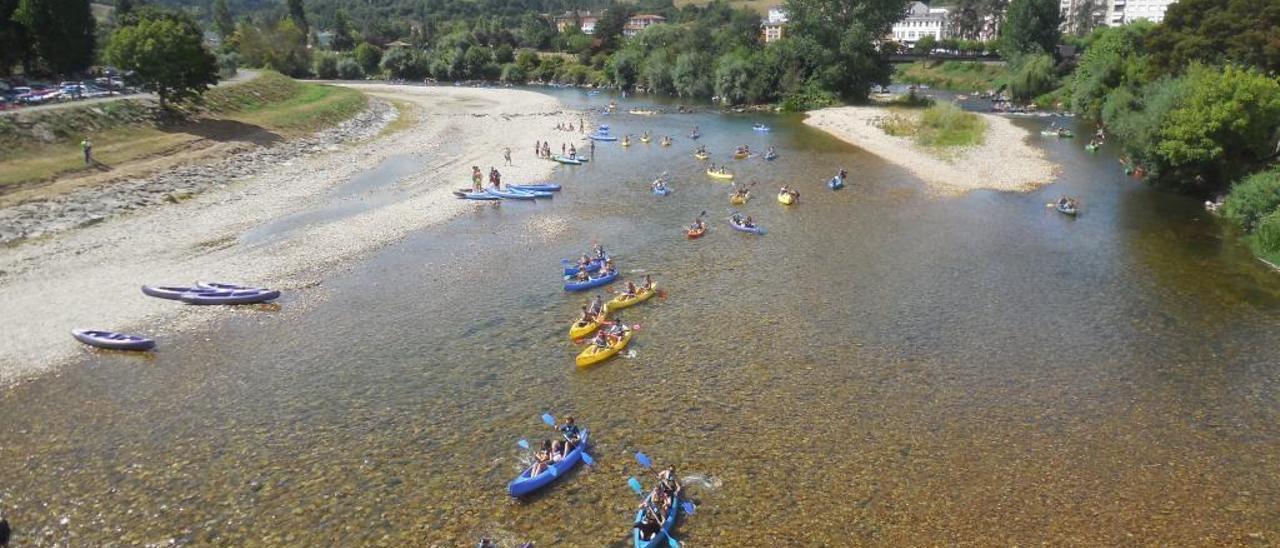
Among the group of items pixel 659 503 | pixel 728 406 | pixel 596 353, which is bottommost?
pixel 659 503

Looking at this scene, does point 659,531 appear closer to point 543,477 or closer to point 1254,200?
point 543,477

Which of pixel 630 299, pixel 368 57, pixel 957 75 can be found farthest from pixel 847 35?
pixel 368 57

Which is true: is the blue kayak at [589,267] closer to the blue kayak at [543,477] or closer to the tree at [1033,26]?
the blue kayak at [543,477]

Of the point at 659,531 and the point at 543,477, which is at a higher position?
the point at 543,477

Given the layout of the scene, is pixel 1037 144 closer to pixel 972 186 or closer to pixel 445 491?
pixel 972 186

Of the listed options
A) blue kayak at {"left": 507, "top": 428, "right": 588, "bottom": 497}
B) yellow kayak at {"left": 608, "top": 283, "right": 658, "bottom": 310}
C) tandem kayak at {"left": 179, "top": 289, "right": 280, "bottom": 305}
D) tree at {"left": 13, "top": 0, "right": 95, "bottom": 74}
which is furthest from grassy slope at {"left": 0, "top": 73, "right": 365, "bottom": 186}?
blue kayak at {"left": 507, "top": 428, "right": 588, "bottom": 497}

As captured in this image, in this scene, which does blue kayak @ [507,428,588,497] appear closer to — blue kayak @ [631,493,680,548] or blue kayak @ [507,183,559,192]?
blue kayak @ [631,493,680,548]

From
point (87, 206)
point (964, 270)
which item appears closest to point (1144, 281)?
point (964, 270)
